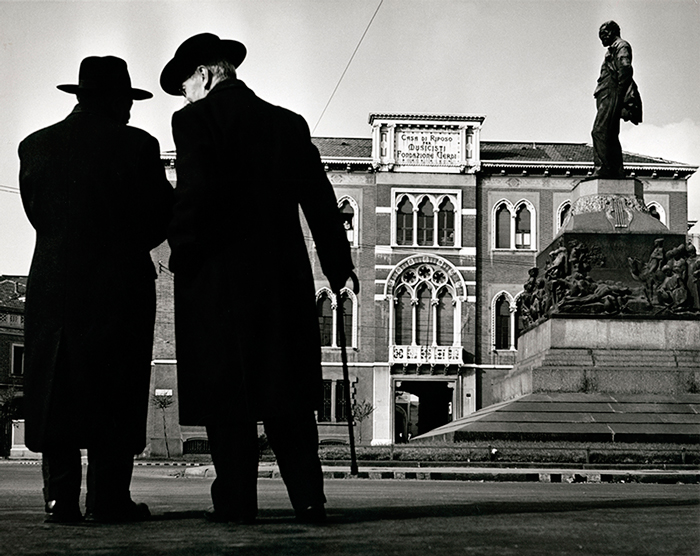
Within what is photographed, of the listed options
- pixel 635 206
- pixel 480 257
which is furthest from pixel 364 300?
pixel 635 206

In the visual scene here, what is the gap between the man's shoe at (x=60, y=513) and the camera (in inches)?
187

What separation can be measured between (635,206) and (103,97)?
14.4 m

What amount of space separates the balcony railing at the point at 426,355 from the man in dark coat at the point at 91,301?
145 feet

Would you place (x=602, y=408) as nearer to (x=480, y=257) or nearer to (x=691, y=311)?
(x=691, y=311)

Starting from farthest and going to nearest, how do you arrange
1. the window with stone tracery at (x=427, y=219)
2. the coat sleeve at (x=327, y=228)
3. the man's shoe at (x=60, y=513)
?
the window with stone tracery at (x=427, y=219), the coat sleeve at (x=327, y=228), the man's shoe at (x=60, y=513)

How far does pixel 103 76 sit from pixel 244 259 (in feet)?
3.54

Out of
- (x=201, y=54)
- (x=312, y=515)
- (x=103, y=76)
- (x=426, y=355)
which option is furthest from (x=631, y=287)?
(x=426, y=355)

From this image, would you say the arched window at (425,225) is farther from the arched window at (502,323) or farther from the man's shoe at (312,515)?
the man's shoe at (312,515)

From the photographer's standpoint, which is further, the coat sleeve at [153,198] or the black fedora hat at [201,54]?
the black fedora hat at [201,54]

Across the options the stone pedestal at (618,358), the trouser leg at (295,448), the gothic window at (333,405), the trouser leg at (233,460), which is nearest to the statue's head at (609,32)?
the stone pedestal at (618,358)

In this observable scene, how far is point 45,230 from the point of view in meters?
5.03

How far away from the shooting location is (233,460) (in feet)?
15.8

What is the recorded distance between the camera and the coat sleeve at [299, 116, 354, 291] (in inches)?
205

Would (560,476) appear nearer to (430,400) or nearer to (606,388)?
(606,388)
